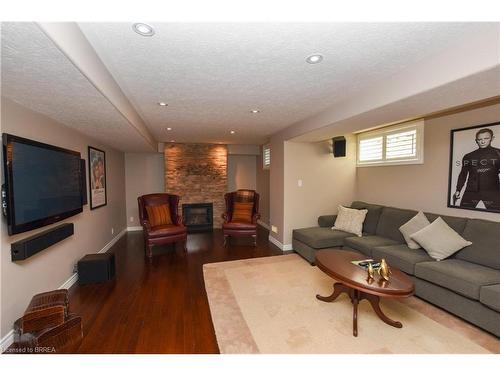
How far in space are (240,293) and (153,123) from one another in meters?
2.92

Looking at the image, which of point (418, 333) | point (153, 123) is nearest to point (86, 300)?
point (153, 123)

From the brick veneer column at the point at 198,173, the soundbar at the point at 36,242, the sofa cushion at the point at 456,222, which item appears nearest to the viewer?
the soundbar at the point at 36,242

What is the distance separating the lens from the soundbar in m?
1.94

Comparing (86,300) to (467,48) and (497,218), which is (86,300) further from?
(497,218)

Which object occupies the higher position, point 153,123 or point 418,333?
point 153,123

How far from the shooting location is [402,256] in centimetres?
271

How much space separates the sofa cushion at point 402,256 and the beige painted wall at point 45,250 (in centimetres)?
382

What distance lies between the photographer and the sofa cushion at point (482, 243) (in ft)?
7.66

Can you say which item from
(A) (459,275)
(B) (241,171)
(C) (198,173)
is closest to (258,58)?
(A) (459,275)

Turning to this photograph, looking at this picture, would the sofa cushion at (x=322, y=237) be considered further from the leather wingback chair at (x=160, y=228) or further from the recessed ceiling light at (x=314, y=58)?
the recessed ceiling light at (x=314, y=58)

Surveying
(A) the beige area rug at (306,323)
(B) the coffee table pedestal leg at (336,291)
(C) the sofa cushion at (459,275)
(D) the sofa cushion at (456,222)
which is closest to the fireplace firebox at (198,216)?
(A) the beige area rug at (306,323)

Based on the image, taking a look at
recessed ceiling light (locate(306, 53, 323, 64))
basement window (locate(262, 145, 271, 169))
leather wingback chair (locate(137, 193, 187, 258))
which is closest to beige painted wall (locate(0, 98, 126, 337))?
leather wingback chair (locate(137, 193, 187, 258))

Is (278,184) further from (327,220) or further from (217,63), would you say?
(217,63)

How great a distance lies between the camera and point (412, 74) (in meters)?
1.87
